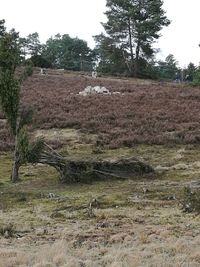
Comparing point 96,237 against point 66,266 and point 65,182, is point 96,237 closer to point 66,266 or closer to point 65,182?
point 66,266

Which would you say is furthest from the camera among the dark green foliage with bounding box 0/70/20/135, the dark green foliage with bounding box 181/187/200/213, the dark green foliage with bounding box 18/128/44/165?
the dark green foliage with bounding box 0/70/20/135

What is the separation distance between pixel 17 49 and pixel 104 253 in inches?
507

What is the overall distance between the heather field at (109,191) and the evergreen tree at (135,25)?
29.6m

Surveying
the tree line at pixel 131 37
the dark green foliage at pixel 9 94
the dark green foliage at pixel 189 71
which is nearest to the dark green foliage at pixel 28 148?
the dark green foliage at pixel 9 94

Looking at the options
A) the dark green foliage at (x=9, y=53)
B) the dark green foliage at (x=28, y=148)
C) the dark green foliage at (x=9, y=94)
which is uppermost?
the dark green foliage at (x=9, y=53)

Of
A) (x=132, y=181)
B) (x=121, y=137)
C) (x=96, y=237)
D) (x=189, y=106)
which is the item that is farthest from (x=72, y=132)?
(x=96, y=237)

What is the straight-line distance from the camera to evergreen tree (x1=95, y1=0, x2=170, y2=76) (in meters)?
68.8

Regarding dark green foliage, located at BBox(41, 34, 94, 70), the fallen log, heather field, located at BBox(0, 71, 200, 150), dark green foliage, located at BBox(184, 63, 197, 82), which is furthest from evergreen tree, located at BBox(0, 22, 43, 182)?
dark green foliage, located at BBox(41, 34, 94, 70)

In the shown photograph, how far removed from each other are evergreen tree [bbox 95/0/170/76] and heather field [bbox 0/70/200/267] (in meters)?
29.6

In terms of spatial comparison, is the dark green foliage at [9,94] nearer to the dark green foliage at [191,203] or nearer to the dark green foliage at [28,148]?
the dark green foliage at [28,148]

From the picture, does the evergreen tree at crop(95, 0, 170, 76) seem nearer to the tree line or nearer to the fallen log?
the tree line

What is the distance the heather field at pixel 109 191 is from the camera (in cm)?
995

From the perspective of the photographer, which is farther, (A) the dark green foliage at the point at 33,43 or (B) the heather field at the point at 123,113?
(A) the dark green foliage at the point at 33,43

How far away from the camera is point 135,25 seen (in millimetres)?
69375
